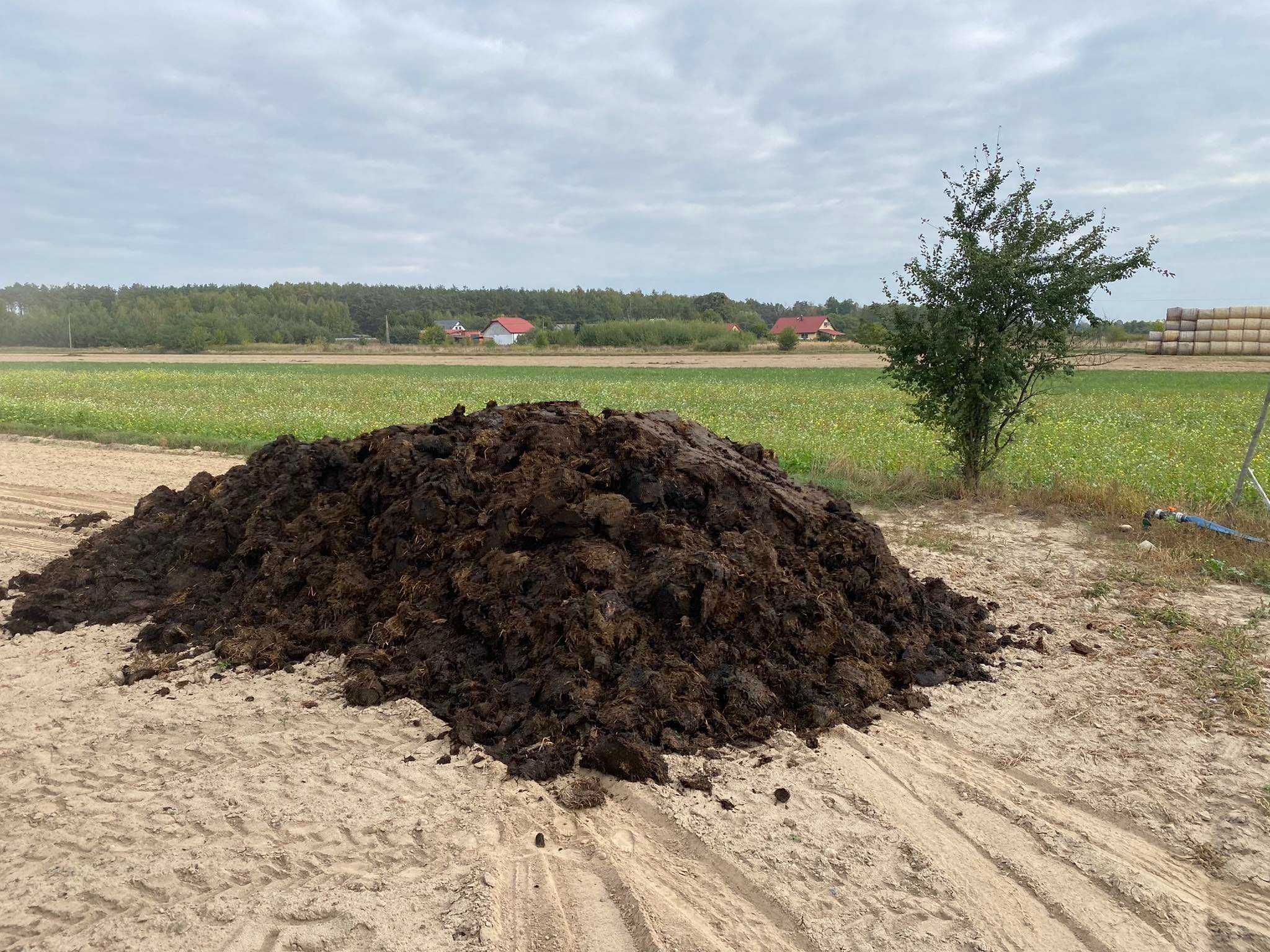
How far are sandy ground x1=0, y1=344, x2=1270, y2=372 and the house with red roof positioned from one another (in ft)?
59.1

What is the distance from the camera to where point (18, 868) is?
360 cm

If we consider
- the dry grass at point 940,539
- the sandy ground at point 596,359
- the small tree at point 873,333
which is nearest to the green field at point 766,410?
the small tree at point 873,333

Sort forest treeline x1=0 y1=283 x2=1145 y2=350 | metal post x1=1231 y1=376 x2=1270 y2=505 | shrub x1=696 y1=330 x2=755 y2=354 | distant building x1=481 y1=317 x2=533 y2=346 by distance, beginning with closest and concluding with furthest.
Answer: metal post x1=1231 y1=376 x2=1270 y2=505
shrub x1=696 y1=330 x2=755 y2=354
forest treeline x1=0 y1=283 x2=1145 y2=350
distant building x1=481 y1=317 x2=533 y2=346

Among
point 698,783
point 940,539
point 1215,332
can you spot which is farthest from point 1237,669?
point 1215,332

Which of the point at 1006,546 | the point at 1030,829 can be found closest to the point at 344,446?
the point at 1030,829

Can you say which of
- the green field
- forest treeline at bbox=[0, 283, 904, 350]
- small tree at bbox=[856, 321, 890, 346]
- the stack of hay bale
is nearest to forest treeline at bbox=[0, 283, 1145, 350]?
forest treeline at bbox=[0, 283, 904, 350]

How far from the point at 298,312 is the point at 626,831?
12260cm

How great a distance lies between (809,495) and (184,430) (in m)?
15.5

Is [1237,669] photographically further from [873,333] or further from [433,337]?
[433,337]

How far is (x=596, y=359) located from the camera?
2645 inches

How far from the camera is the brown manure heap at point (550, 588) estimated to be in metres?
4.84

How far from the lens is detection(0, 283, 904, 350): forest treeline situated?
89125 mm

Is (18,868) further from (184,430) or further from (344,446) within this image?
(184,430)

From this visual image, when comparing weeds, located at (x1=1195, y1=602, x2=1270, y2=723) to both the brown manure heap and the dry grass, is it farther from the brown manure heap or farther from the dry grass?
the dry grass
